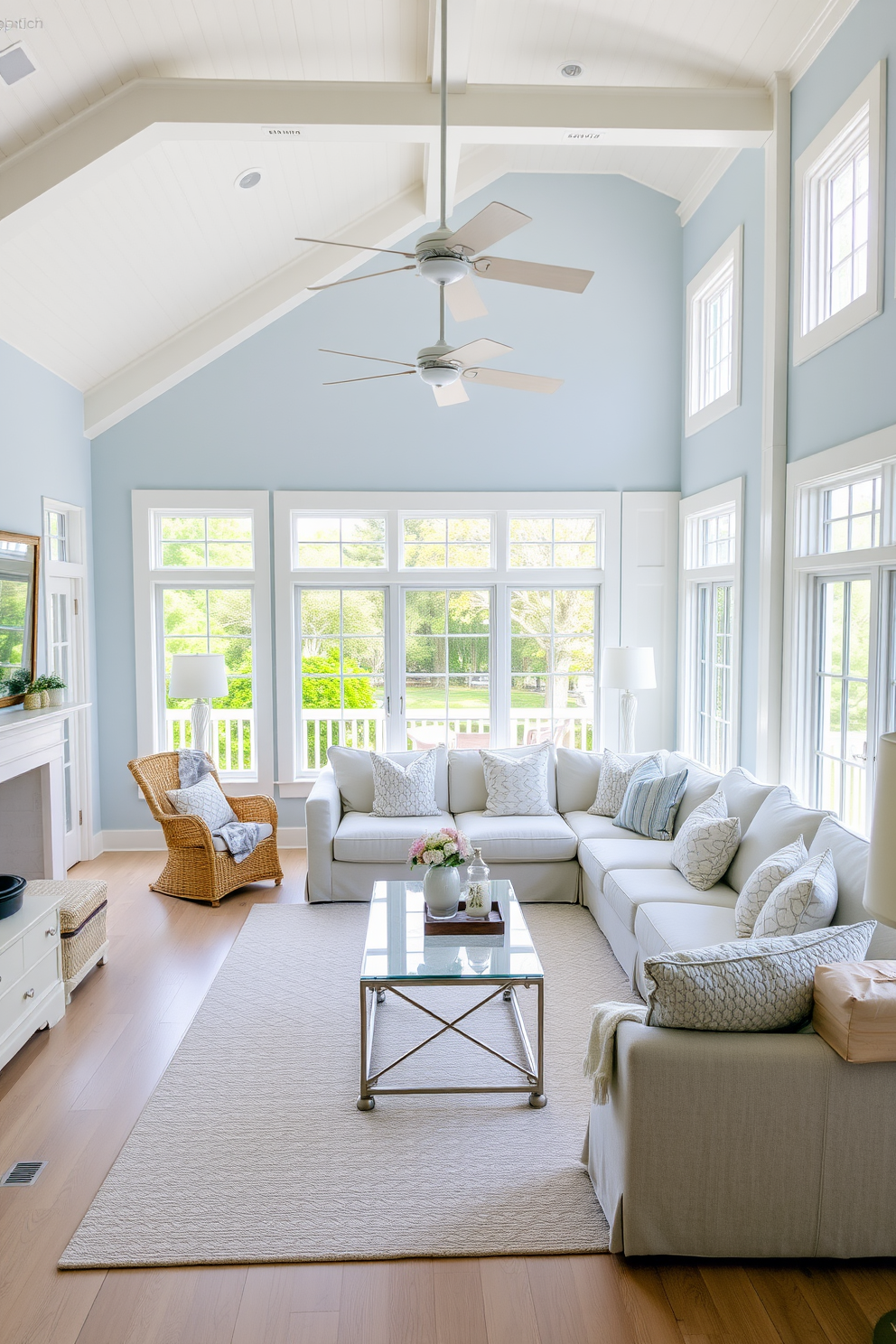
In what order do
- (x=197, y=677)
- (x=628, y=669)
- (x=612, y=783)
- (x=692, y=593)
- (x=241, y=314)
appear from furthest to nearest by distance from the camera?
1. (x=692, y=593)
2. (x=241, y=314)
3. (x=628, y=669)
4. (x=197, y=677)
5. (x=612, y=783)

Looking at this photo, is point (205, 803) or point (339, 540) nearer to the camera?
point (205, 803)

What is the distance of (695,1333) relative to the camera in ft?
7.27

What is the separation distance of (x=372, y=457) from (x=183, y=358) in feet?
4.87

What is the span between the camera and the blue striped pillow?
5.09m

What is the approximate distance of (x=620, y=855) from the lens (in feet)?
15.8

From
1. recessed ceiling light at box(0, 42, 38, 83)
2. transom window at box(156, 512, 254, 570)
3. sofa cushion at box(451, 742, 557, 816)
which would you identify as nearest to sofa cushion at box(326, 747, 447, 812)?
sofa cushion at box(451, 742, 557, 816)

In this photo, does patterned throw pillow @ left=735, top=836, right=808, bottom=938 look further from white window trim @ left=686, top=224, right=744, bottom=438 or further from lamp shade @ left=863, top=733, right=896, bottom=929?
white window trim @ left=686, top=224, right=744, bottom=438

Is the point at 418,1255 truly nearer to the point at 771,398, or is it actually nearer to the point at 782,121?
the point at 771,398

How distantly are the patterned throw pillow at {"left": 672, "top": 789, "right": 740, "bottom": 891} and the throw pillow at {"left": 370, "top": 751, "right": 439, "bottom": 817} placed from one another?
1.85m

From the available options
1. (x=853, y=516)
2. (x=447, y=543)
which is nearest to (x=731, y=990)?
(x=853, y=516)

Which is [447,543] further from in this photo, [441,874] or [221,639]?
[441,874]

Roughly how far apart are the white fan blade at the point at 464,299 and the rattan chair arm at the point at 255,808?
357cm

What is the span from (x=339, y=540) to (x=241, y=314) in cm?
172

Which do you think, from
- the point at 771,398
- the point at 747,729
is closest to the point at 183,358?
the point at 771,398
